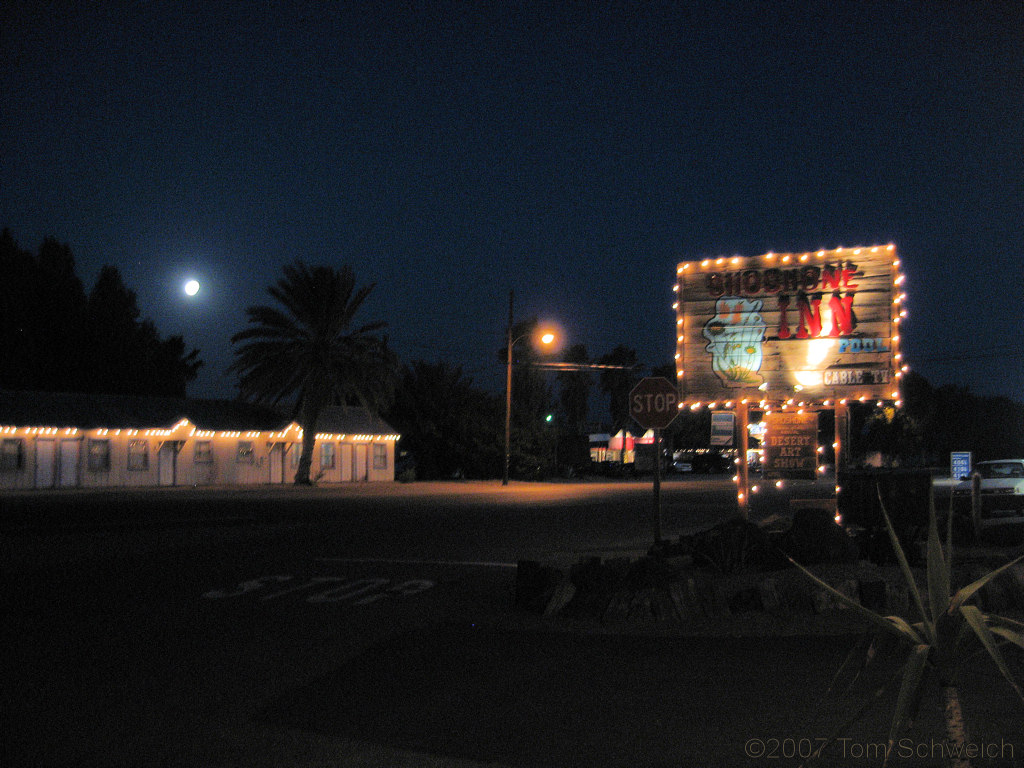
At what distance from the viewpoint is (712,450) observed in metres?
74.2

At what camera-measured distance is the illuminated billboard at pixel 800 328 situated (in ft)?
58.1

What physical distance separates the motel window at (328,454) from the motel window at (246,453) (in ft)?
14.2

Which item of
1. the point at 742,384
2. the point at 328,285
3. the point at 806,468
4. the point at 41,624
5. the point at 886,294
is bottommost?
the point at 41,624

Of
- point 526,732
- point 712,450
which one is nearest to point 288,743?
point 526,732

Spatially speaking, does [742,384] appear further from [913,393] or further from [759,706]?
[913,393]

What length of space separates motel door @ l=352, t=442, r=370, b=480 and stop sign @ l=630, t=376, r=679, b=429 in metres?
41.0

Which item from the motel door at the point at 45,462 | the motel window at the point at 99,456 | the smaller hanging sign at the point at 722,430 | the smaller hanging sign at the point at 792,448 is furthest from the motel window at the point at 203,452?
the smaller hanging sign at the point at 792,448

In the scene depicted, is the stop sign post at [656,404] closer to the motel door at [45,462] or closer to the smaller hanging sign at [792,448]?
the smaller hanging sign at [792,448]

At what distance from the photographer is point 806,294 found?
703 inches

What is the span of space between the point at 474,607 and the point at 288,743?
15.9 feet

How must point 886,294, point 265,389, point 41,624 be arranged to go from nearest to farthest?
point 41,624
point 886,294
point 265,389

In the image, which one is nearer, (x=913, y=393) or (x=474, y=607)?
(x=474, y=607)

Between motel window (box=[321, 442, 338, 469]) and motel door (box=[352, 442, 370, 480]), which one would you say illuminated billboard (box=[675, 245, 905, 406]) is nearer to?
motel window (box=[321, 442, 338, 469])

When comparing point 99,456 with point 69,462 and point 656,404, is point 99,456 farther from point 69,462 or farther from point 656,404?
point 656,404
